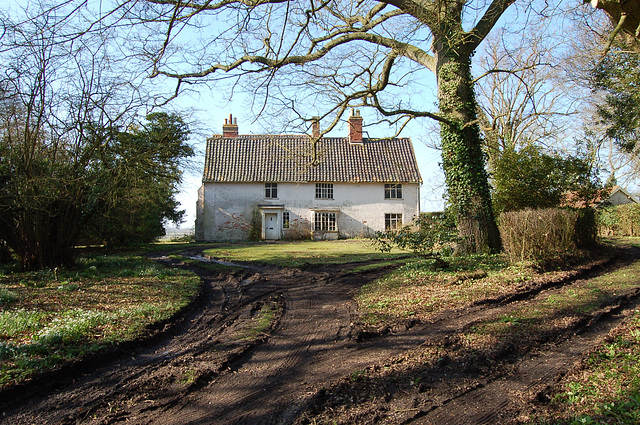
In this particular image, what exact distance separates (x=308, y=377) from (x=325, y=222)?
27453mm

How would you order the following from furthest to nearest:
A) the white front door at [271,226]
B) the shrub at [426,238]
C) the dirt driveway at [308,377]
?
the white front door at [271,226]
the shrub at [426,238]
the dirt driveway at [308,377]

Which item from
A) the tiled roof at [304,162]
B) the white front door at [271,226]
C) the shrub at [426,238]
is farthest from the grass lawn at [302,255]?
the tiled roof at [304,162]

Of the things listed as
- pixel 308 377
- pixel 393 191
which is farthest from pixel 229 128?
pixel 308 377

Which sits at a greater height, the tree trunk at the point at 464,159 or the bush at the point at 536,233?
the tree trunk at the point at 464,159

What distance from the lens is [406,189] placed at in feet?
105

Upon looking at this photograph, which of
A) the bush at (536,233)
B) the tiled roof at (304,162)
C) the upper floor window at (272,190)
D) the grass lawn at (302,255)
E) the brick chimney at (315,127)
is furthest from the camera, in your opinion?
the upper floor window at (272,190)

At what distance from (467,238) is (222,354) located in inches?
334

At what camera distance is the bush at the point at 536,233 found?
9.55 meters

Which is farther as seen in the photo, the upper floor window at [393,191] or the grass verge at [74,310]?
the upper floor window at [393,191]

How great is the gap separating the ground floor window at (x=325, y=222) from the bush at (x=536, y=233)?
2168 cm

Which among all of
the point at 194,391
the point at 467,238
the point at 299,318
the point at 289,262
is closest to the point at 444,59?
the point at 467,238

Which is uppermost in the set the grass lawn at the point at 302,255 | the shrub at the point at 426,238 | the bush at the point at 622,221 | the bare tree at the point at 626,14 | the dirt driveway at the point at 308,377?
the bare tree at the point at 626,14

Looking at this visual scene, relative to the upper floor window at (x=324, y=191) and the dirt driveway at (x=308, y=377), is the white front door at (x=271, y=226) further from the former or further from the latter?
the dirt driveway at (x=308, y=377)

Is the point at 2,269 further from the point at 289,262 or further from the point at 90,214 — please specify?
the point at 289,262
